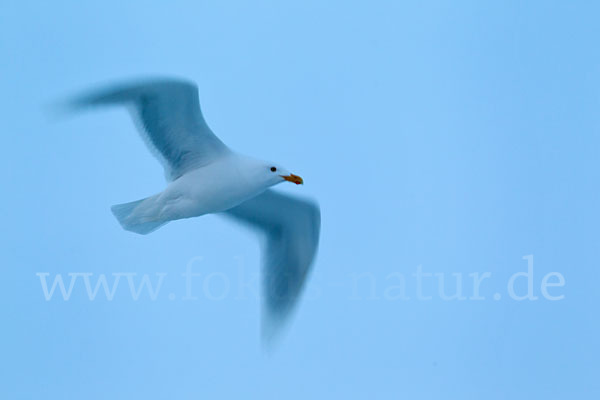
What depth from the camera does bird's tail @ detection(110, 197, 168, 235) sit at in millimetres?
5324

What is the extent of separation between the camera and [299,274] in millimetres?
5895

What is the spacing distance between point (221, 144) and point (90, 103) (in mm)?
794

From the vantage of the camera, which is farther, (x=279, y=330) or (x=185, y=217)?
(x=279, y=330)

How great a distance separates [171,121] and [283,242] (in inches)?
45.0

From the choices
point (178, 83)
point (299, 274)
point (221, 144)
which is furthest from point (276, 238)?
point (178, 83)

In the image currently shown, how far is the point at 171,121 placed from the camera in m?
5.30

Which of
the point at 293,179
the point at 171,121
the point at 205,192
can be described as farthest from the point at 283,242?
the point at 171,121

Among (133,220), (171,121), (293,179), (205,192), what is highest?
(171,121)

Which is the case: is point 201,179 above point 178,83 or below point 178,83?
below

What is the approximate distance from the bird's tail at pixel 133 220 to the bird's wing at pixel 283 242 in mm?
797

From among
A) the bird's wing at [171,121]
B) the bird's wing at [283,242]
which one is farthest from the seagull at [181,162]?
the bird's wing at [283,242]

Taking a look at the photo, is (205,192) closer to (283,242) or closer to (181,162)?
(181,162)

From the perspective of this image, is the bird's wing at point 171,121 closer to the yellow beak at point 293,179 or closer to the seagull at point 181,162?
the seagull at point 181,162

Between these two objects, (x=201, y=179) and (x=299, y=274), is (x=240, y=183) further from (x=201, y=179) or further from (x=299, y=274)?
(x=299, y=274)
